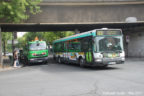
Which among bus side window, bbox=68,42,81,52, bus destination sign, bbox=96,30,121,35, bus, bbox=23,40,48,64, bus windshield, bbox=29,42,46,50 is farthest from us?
bus windshield, bbox=29,42,46,50

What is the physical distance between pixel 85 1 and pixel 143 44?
31.3 feet

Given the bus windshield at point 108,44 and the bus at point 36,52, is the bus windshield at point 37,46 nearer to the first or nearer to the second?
the bus at point 36,52

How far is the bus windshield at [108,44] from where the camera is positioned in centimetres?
1345

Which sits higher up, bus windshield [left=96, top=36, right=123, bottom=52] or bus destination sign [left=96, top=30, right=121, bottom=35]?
bus destination sign [left=96, top=30, right=121, bottom=35]

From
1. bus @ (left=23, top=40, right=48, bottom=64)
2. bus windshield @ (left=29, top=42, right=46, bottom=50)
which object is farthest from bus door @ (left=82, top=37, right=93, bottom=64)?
bus windshield @ (left=29, top=42, right=46, bottom=50)

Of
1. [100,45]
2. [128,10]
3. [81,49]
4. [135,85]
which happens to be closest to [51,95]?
[135,85]

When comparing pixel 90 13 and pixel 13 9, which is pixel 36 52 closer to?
pixel 13 9

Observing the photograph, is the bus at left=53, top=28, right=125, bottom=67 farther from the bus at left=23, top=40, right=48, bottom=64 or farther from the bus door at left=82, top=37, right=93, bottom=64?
the bus at left=23, top=40, right=48, bottom=64

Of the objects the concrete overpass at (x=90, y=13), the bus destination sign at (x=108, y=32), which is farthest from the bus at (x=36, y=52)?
the bus destination sign at (x=108, y=32)

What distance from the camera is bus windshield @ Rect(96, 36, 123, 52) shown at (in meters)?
13.5

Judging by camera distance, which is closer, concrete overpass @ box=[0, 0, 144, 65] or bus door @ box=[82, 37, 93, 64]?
bus door @ box=[82, 37, 93, 64]

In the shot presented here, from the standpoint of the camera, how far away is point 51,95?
7.02 meters

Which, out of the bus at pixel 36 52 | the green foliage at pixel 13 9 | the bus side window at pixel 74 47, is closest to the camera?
the bus side window at pixel 74 47

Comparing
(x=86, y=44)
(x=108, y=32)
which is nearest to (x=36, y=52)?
(x=86, y=44)
